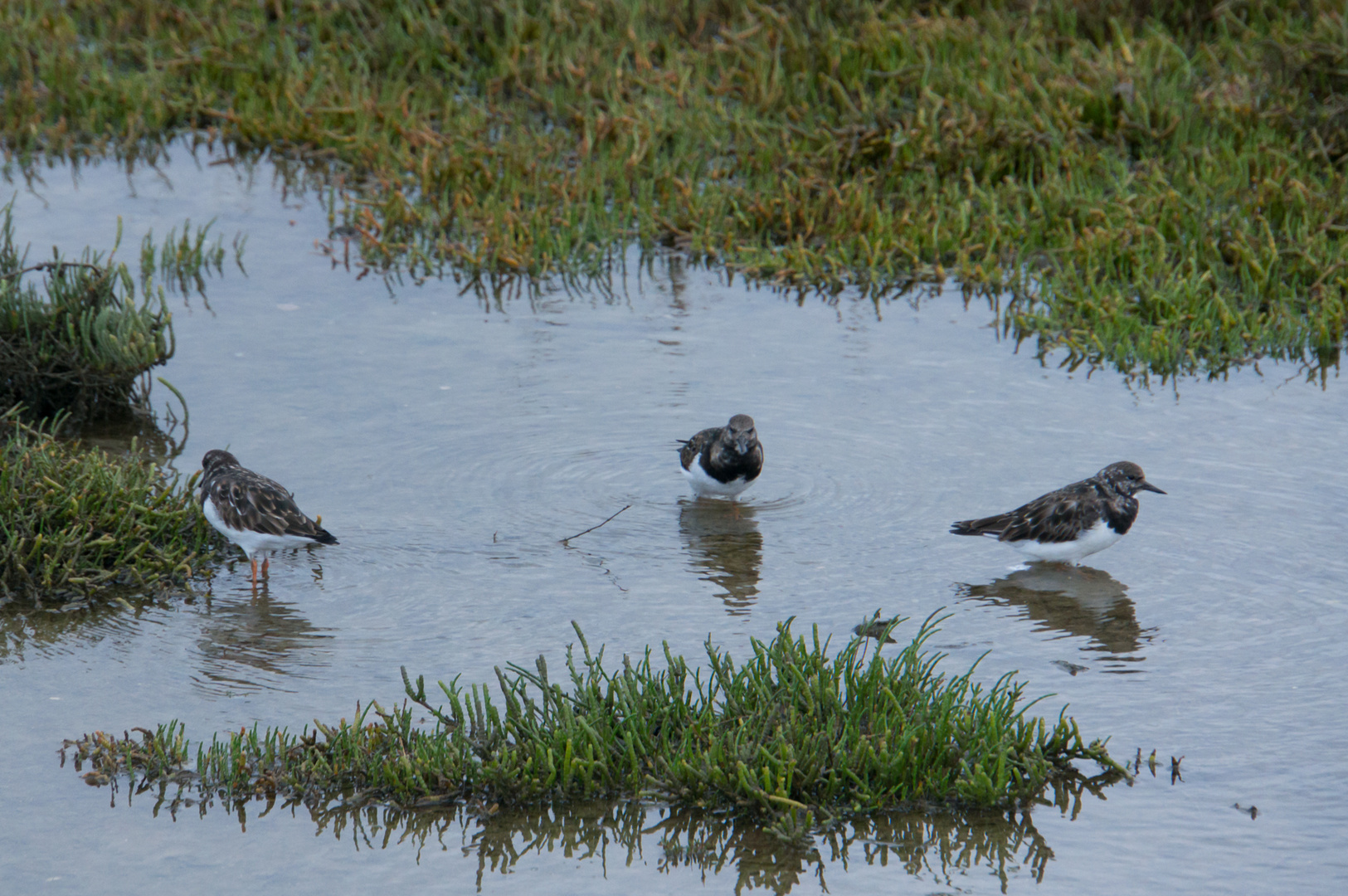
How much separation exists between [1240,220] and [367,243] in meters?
7.62

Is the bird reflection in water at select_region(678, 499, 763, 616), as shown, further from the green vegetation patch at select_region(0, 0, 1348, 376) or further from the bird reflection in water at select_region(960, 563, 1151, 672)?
the green vegetation patch at select_region(0, 0, 1348, 376)

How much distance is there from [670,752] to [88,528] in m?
3.71

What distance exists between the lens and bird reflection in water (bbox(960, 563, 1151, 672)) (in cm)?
753

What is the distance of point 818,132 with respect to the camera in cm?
1442

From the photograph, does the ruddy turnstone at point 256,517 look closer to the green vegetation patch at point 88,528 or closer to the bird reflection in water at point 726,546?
the green vegetation patch at point 88,528

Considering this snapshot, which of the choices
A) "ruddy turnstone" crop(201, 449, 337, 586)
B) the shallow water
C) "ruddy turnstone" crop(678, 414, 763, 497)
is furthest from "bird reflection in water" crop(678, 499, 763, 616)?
"ruddy turnstone" crop(201, 449, 337, 586)

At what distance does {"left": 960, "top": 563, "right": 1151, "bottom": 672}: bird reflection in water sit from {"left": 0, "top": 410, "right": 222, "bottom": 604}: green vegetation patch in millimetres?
4377

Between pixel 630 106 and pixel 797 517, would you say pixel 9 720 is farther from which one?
pixel 630 106

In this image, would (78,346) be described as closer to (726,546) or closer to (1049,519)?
(726,546)

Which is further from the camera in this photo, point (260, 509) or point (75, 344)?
point (75, 344)

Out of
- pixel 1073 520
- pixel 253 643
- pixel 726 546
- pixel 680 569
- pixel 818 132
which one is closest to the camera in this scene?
pixel 253 643

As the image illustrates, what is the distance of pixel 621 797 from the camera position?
5934 mm

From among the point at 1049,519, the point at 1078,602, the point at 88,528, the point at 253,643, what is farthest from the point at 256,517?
the point at 1078,602

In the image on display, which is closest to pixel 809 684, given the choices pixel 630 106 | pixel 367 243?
pixel 367 243
